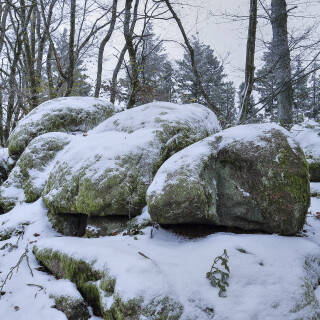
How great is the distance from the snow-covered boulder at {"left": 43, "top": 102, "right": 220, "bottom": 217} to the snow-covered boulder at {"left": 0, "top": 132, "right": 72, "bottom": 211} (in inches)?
26.3

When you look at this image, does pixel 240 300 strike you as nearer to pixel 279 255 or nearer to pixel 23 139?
pixel 279 255

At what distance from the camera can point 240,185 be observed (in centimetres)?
294

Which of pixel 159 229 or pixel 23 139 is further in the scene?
pixel 23 139

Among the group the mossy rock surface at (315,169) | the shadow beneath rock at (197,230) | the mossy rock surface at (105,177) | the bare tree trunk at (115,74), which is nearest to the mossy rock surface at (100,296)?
the mossy rock surface at (105,177)

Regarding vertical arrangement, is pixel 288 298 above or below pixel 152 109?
below

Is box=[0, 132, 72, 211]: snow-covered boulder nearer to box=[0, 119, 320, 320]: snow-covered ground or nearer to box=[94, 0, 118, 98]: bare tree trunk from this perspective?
box=[0, 119, 320, 320]: snow-covered ground

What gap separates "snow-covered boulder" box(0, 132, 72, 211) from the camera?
15.0 feet

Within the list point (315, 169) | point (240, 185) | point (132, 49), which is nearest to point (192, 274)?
point (240, 185)

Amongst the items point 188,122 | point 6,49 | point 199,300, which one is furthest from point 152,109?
point 6,49

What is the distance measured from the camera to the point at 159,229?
9.70ft

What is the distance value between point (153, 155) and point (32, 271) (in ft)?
7.15

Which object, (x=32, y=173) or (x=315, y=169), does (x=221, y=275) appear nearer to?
(x=315, y=169)

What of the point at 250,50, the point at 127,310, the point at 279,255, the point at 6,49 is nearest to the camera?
the point at 127,310

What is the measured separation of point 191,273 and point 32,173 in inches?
153
